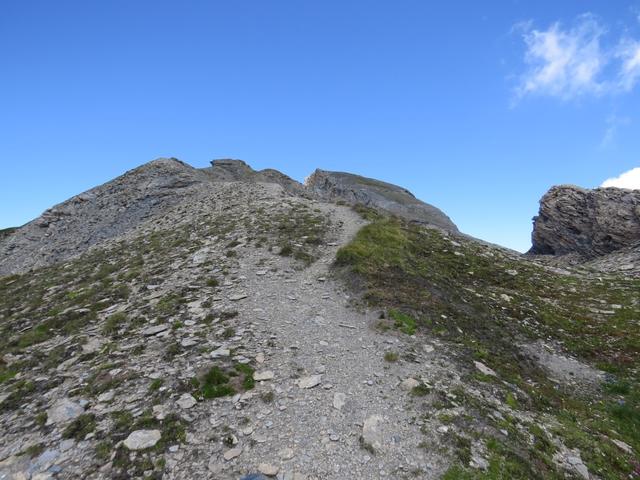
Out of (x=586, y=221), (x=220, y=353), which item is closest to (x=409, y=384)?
(x=220, y=353)

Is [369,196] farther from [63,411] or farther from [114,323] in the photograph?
[63,411]

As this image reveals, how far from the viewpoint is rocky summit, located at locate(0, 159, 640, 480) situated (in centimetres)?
837

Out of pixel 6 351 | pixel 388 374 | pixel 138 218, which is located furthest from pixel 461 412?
pixel 138 218

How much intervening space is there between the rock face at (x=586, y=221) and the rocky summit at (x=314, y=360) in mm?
20718

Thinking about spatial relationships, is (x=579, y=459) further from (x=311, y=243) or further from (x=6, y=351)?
(x=6, y=351)

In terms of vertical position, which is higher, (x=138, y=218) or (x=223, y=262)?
(x=138, y=218)

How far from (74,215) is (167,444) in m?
42.9

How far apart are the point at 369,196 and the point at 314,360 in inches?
2734

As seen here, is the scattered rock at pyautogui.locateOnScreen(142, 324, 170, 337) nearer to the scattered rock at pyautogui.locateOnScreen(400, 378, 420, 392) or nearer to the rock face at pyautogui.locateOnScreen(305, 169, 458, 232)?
the scattered rock at pyautogui.locateOnScreen(400, 378, 420, 392)

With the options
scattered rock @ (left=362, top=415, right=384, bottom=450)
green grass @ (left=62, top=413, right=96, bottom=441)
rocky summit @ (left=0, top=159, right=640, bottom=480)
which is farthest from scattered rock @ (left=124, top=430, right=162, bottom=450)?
scattered rock @ (left=362, top=415, right=384, bottom=450)

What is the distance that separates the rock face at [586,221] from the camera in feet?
145

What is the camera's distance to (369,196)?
79.3m

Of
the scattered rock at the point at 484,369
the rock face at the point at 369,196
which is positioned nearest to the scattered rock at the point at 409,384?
the scattered rock at the point at 484,369

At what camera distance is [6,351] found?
47.3ft
